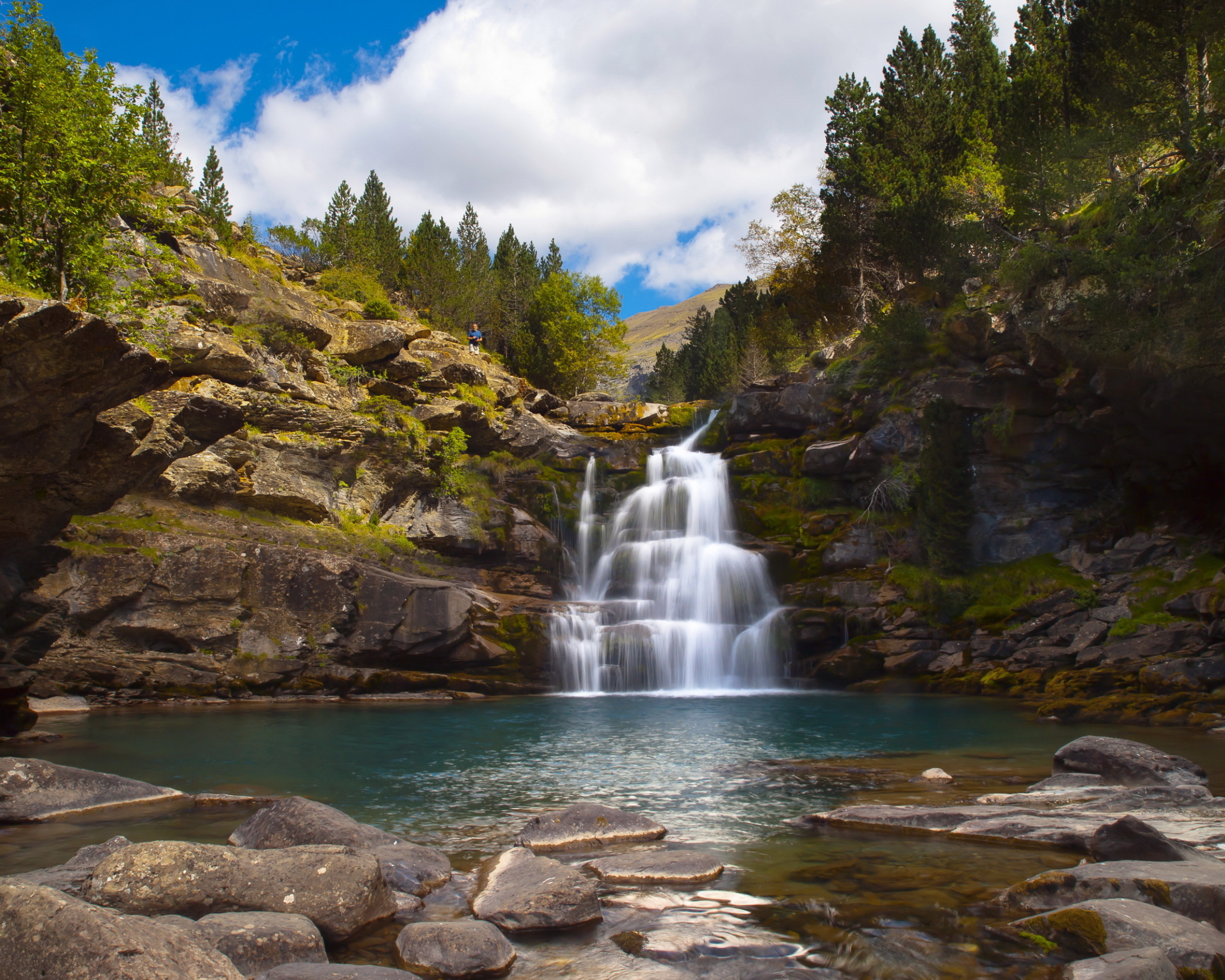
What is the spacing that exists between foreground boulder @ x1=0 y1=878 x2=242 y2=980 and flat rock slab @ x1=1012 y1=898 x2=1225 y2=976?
5.45 metres

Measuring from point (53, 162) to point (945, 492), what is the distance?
97.4ft

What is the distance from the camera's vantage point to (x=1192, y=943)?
4770mm

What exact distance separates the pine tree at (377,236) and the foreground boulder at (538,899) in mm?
51714

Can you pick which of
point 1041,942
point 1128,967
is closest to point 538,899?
point 1041,942

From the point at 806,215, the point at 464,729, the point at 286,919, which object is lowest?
the point at 464,729

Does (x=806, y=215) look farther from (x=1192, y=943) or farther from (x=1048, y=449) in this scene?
(x=1192, y=943)

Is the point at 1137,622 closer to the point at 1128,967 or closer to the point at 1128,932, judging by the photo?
the point at 1128,932

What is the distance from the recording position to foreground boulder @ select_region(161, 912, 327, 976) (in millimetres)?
4895

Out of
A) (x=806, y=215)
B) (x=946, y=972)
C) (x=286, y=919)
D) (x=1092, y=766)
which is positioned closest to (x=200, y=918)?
(x=286, y=919)

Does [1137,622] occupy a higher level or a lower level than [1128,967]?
higher

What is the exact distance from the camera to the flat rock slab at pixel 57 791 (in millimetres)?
9320

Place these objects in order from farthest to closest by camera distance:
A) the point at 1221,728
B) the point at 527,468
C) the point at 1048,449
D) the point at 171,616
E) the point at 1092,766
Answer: the point at 527,468
the point at 1048,449
the point at 171,616
the point at 1221,728
the point at 1092,766

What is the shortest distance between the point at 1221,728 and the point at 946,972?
1478 centimetres

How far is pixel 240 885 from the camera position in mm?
5902
